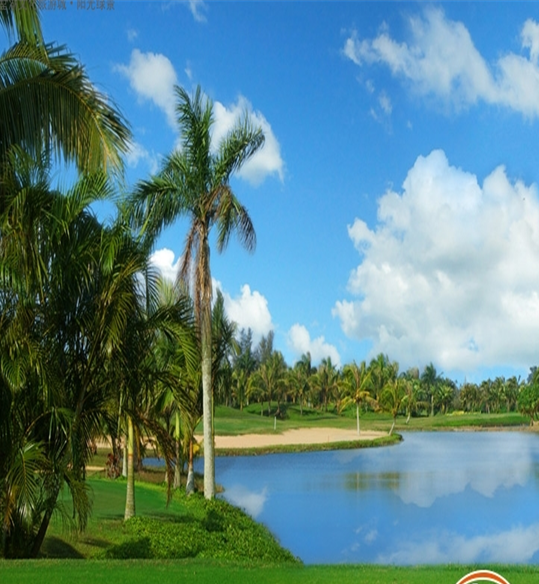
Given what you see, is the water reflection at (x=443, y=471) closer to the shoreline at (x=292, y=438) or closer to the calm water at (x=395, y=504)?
the calm water at (x=395, y=504)

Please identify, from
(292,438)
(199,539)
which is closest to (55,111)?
(199,539)

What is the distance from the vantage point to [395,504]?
23.0 metres

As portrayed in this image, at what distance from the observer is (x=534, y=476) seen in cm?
3117

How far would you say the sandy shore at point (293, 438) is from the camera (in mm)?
49844

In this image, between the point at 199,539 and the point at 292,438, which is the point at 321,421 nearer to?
the point at 292,438

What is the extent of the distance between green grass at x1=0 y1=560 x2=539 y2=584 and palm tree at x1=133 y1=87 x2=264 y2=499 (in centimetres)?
937

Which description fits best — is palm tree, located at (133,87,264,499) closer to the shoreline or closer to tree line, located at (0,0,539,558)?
tree line, located at (0,0,539,558)

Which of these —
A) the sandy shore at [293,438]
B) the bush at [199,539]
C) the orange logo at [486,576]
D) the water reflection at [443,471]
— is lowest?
the sandy shore at [293,438]

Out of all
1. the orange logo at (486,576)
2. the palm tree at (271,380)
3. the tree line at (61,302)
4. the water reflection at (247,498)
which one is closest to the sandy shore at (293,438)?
the palm tree at (271,380)

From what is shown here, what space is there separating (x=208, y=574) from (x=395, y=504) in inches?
631

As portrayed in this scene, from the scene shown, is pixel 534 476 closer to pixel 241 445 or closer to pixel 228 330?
pixel 228 330

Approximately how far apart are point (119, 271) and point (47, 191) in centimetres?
147

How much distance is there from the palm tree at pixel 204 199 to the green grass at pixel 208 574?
9372 mm

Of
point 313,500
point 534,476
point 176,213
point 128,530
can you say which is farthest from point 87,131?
point 534,476
